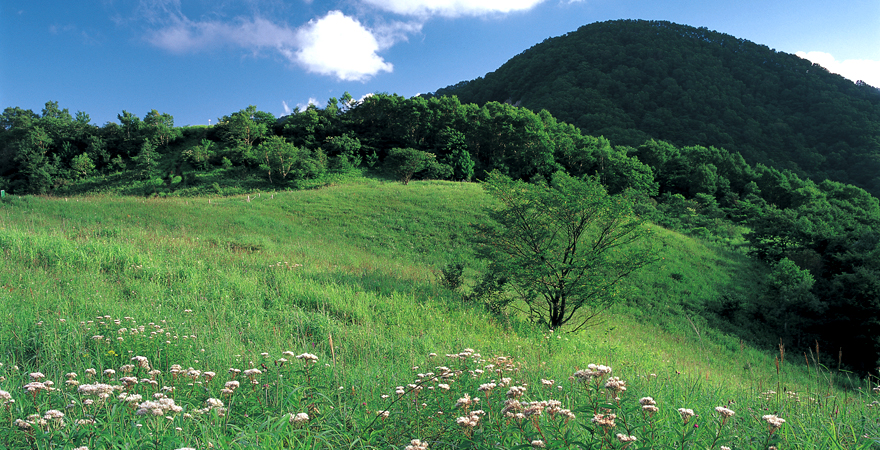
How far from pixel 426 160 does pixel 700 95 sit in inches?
3236

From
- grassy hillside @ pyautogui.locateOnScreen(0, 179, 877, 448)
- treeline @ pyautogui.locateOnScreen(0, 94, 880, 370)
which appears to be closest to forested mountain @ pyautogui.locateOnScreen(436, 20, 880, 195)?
treeline @ pyautogui.locateOnScreen(0, 94, 880, 370)

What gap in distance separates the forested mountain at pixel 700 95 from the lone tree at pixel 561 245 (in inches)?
3016

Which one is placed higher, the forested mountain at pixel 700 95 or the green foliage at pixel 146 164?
the forested mountain at pixel 700 95

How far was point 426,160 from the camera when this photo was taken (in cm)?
4931

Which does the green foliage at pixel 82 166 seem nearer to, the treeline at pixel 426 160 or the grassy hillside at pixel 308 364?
the treeline at pixel 426 160

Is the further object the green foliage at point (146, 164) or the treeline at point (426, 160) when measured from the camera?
the green foliage at point (146, 164)

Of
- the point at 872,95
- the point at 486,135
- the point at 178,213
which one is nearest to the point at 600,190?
the point at 178,213

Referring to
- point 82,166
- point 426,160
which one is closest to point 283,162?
point 426,160

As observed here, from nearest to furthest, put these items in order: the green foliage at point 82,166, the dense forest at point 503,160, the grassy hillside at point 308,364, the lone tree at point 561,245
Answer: the grassy hillside at point 308,364 < the lone tree at point 561,245 < the dense forest at point 503,160 < the green foliage at point 82,166

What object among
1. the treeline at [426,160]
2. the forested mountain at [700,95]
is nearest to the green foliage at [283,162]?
the treeline at [426,160]

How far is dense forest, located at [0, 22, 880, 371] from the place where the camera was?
26.8 m

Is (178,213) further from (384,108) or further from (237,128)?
(384,108)

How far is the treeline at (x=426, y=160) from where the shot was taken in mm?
36500

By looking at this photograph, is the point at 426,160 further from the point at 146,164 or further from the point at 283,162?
the point at 146,164
